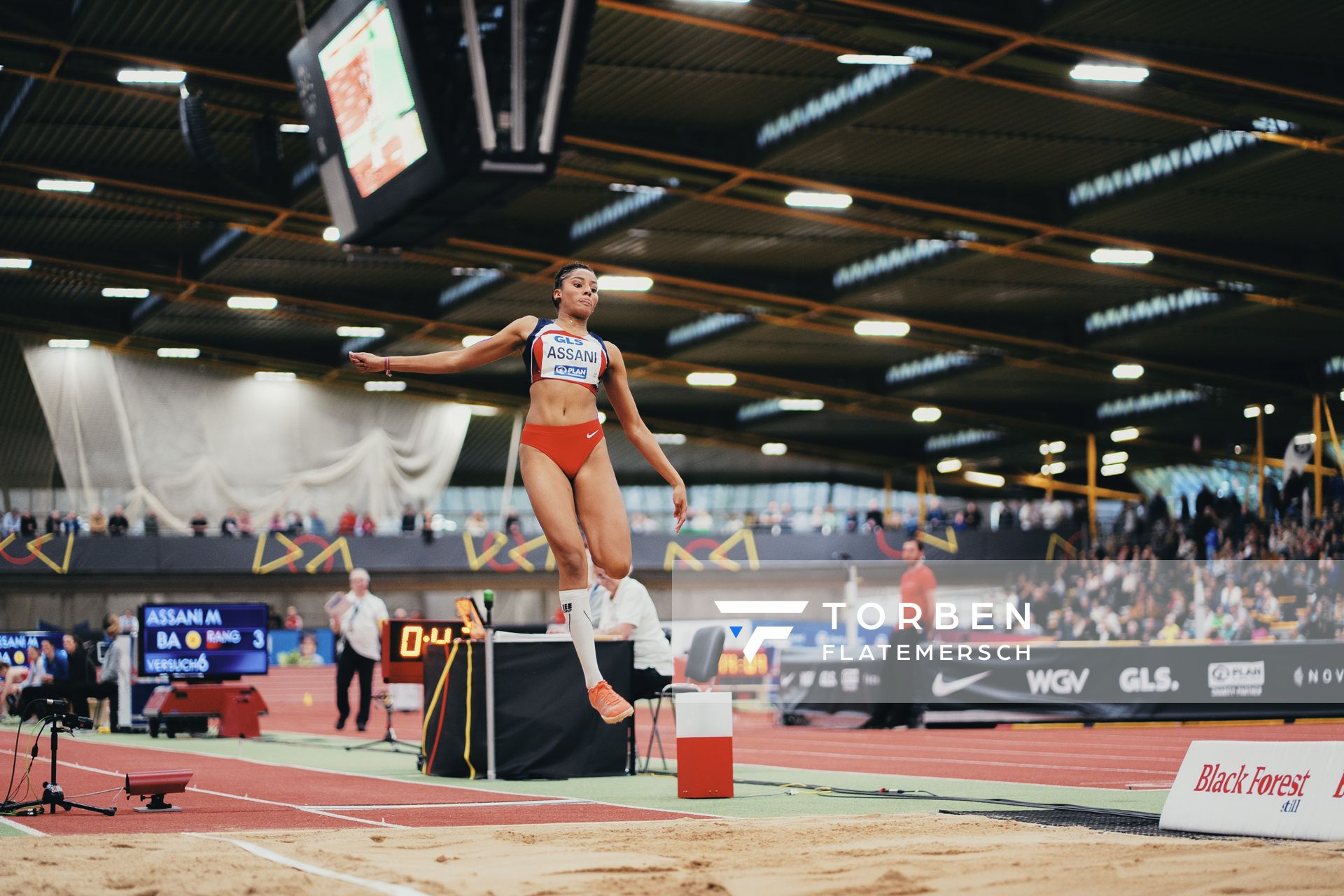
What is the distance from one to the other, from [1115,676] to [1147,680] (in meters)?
0.42

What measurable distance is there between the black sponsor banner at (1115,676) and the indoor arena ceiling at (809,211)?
261 inches

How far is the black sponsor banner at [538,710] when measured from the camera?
1061 centimetres

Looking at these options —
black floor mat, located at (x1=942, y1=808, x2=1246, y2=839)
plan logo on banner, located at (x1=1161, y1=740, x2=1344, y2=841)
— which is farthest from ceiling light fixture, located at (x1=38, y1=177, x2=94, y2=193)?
plan logo on banner, located at (x1=1161, y1=740, x2=1344, y2=841)

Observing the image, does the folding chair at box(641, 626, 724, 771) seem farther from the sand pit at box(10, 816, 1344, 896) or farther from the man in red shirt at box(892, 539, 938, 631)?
the sand pit at box(10, 816, 1344, 896)

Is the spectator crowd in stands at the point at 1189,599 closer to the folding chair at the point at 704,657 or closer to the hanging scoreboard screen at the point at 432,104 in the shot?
the folding chair at the point at 704,657

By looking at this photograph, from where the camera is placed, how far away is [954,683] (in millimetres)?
18219

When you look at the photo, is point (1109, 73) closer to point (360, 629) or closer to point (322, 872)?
point (360, 629)

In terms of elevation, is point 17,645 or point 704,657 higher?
point 704,657

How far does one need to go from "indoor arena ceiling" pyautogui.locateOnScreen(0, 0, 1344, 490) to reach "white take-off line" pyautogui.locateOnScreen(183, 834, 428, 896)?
7430 millimetres

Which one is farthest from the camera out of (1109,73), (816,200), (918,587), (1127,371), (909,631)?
(1127,371)

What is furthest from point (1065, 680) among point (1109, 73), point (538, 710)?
point (538, 710)

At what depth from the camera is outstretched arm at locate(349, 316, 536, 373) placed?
6570 mm

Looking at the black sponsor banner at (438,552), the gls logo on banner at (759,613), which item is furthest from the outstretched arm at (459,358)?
the black sponsor banner at (438,552)

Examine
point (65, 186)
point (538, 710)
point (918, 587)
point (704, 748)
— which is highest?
point (65, 186)
